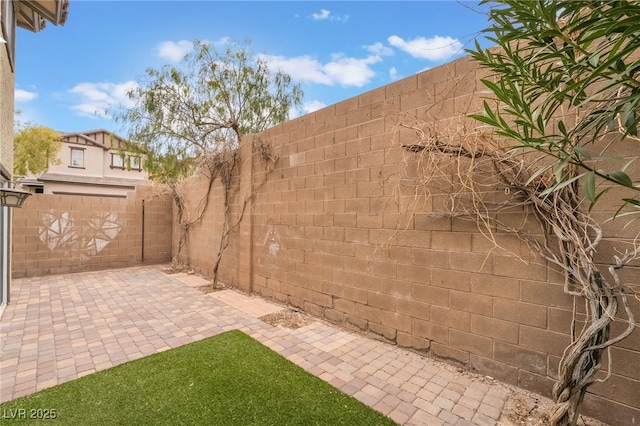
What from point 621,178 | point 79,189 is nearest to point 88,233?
point 621,178

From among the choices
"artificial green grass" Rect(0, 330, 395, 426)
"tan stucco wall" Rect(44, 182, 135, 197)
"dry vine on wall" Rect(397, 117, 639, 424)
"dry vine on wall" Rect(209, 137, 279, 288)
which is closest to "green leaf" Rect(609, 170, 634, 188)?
"dry vine on wall" Rect(397, 117, 639, 424)

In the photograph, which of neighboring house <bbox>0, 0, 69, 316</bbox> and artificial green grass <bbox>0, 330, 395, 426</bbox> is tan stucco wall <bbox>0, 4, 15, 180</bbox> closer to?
neighboring house <bbox>0, 0, 69, 316</bbox>

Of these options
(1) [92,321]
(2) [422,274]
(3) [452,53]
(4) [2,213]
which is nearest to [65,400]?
(1) [92,321]

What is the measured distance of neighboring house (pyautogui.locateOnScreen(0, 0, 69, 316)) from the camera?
482 cm

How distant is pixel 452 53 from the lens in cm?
321

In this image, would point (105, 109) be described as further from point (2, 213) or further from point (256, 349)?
point (256, 349)

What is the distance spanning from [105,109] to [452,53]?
8.69 meters

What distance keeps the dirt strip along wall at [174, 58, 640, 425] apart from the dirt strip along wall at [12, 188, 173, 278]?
597 centimetres

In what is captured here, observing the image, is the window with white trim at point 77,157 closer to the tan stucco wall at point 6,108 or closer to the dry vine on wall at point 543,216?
the tan stucco wall at point 6,108

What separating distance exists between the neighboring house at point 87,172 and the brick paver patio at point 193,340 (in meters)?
16.8

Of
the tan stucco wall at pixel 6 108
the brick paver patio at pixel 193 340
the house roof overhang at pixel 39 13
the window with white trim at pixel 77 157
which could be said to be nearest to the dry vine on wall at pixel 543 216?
the brick paver patio at pixel 193 340

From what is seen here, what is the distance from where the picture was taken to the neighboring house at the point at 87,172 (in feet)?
64.8

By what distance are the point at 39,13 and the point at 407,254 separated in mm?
9289

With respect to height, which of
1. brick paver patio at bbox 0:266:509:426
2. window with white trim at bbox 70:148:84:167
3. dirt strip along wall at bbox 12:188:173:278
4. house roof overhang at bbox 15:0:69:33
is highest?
house roof overhang at bbox 15:0:69:33
